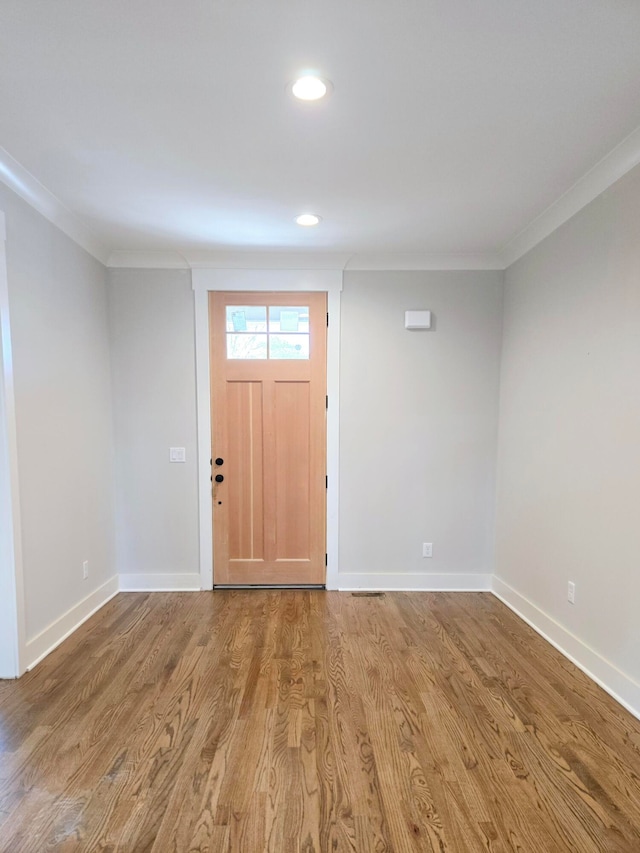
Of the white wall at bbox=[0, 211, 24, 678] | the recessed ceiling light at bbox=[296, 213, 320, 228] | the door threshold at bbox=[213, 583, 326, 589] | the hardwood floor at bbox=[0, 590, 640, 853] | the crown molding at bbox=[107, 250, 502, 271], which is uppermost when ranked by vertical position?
the recessed ceiling light at bbox=[296, 213, 320, 228]

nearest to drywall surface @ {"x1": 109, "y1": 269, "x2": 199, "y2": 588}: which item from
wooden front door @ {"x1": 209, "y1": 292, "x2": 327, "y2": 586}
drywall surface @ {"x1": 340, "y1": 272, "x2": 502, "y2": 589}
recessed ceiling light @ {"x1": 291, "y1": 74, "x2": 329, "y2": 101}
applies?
wooden front door @ {"x1": 209, "y1": 292, "x2": 327, "y2": 586}

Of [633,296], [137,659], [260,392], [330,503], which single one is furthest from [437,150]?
[137,659]

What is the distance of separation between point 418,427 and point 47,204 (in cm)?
284

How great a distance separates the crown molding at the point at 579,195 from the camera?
6.43 ft

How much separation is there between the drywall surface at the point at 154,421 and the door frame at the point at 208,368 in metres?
0.06

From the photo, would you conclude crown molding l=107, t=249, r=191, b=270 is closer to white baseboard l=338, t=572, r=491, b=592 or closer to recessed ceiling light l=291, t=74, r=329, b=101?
recessed ceiling light l=291, t=74, r=329, b=101

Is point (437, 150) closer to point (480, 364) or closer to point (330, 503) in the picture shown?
point (480, 364)

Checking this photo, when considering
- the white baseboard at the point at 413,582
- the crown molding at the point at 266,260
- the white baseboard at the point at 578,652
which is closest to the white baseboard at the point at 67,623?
the white baseboard at the point at 413,582

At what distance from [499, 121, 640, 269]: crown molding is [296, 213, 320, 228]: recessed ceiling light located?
1.40 meters

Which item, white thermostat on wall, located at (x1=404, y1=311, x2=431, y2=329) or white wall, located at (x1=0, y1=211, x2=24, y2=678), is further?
white thermostat on wall, located at (x1=404, y1=311, x2=431, y2=329)

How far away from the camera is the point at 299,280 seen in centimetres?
334

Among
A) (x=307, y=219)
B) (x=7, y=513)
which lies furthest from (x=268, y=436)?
(x=7, y=513)

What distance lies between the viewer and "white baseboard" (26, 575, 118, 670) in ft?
7.82

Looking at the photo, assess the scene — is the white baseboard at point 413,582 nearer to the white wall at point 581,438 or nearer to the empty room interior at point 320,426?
the empty room interior at point 320,426
